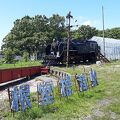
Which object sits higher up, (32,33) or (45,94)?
(32,33)

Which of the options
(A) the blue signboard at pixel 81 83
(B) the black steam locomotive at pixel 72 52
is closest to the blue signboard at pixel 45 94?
(A) the blue signboard at pixel 81 83

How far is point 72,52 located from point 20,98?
92.4 ft

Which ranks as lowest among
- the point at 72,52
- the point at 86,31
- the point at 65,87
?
the point at 65,87

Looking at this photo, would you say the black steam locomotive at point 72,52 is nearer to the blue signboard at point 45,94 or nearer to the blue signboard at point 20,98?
the blue signboard at point 45,94

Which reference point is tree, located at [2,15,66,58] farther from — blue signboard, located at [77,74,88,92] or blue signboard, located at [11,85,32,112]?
blue signboard, located at [11,85,32,112]

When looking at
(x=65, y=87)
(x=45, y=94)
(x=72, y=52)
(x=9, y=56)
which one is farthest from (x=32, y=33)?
(x=45, y=94)

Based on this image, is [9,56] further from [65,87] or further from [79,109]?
[79,109]

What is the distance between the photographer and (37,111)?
11734 mm

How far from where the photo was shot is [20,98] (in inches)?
460

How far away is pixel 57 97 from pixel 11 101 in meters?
3.37

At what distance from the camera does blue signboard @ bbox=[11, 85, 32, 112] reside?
37.8 ft

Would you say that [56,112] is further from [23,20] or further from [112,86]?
[23,20]

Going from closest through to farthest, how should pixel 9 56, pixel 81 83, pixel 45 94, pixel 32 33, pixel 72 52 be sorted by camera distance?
1. pixel 45 94
2. pixel 81 83
3. pixel 72 52
4. pixel 9 56
5. pixel 32 33

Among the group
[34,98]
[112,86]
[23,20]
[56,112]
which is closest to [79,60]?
[112,86]
